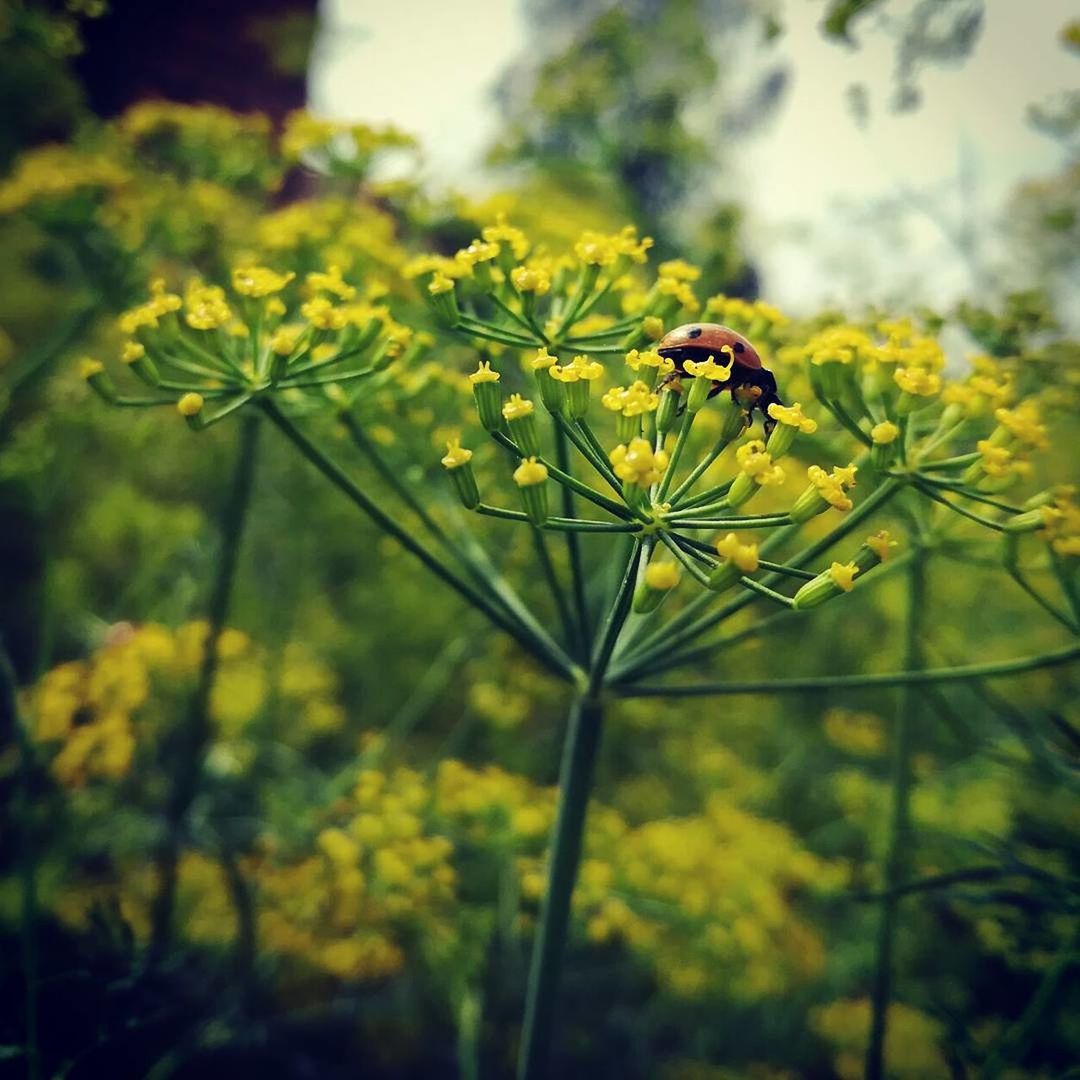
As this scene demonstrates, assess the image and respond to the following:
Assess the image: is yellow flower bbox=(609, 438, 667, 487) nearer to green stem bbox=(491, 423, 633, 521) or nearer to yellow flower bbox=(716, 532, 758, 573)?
green stem bbox=(491, 423, 633, 521)

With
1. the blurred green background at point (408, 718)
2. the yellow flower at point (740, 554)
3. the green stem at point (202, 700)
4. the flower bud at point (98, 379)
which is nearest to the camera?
the yellow flower at point (740, 554)

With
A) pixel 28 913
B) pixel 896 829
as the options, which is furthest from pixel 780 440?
pixel 28 913

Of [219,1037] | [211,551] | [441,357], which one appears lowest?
[219,1037]

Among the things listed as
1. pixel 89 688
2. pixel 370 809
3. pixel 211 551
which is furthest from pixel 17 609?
pixel 370 809

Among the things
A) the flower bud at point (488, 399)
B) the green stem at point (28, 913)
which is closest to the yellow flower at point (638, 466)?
the flower bud at point (488, 399)

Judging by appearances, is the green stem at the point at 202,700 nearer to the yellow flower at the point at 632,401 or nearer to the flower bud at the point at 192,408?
the flower bud at the point at 192,408

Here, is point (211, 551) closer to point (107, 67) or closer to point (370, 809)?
point (370, 809)
